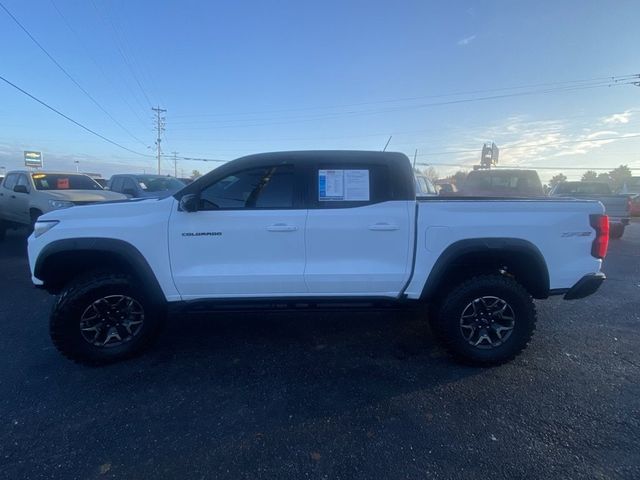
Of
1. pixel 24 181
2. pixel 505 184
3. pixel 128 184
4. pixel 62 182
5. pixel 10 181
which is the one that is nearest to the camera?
pixel 24 181

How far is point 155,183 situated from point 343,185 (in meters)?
9.78

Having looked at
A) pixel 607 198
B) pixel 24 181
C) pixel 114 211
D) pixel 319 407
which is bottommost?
pixel 319 407

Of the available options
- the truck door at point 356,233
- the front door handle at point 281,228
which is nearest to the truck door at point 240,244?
the front door handle at point 281,228

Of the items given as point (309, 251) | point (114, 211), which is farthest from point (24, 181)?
point (309, 251)

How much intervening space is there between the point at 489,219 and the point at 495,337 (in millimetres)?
1126

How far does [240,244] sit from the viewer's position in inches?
115

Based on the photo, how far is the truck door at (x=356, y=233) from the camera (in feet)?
9.57

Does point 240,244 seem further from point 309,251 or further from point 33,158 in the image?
→ point 33,158

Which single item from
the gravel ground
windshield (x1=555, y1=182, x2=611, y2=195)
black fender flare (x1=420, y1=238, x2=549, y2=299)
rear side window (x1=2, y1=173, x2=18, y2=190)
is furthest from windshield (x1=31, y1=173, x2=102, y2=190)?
windshield (x1=555, y1=182, x2=611, y2=195)

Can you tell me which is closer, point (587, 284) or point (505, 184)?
point (587, 284)

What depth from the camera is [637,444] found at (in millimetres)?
2158

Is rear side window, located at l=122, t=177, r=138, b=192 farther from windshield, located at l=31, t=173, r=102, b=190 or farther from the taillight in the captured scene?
the taillight

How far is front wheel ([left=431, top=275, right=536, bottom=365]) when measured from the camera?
2975 mm

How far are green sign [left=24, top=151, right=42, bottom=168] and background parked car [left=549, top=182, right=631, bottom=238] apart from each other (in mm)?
65354
